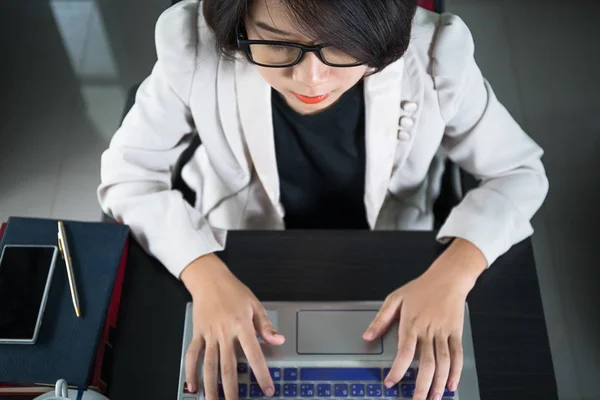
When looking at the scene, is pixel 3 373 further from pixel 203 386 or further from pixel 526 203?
pixel 526 203

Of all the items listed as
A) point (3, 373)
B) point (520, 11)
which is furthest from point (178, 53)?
point (520, 11)

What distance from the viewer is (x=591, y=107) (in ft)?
6.69

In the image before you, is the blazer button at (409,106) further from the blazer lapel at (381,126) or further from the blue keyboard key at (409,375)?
the blue keyboard key at (409,375)

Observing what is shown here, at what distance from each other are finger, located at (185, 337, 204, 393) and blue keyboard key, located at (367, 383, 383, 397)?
226 millimetres

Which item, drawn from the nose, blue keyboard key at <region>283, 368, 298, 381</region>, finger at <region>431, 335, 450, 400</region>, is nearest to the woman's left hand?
finger at <region>431, 335, 450, 400</region>

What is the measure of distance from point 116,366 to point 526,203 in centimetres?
67

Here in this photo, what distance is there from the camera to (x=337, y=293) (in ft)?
2.88

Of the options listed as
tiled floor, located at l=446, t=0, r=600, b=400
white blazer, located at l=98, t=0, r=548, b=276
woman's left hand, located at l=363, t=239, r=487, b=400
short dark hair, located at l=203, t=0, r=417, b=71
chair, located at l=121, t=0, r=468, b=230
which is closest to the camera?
short dark hair, located at l=203, t=0, r=417, b=71

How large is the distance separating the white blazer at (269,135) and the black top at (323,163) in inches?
1.3

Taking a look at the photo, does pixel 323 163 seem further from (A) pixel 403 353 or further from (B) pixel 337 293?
(A) pixel 403 353

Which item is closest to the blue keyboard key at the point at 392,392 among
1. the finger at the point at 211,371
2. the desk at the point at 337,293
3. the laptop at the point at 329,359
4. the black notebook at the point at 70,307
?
the laptop at the point at 329,359

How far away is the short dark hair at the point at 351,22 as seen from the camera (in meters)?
0.69

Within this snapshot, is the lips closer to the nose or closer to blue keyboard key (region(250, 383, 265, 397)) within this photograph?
the nose

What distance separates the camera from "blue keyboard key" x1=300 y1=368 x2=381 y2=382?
80 cm
